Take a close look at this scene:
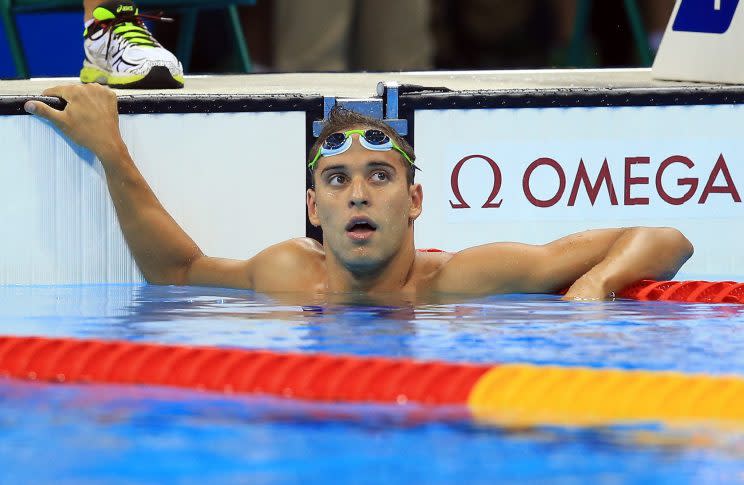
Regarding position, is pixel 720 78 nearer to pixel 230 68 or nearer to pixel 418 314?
pixel 418 314

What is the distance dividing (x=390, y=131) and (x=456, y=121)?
489 mm

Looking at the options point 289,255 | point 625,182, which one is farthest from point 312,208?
point 625,182

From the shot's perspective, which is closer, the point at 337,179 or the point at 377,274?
the point at 337,179

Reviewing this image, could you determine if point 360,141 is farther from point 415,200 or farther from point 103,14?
point 103,14

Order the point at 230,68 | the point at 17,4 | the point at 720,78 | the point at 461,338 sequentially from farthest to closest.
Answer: the point at 230,68, the point at 17,4, the point at 720,78, the point at 461,338

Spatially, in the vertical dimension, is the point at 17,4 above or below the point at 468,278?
above

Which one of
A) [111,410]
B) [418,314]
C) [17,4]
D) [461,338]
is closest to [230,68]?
[17,4]

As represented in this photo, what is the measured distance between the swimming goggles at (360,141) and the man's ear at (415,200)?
128 mm

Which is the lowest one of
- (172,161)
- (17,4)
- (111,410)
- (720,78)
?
(111,410)

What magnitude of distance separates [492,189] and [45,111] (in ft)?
5.17

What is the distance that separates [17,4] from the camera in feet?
20.1

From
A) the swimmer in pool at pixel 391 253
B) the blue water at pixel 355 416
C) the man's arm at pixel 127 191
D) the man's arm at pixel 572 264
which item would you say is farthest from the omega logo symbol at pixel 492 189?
the man's arm at pixel 127 191

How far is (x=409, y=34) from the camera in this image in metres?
7.11

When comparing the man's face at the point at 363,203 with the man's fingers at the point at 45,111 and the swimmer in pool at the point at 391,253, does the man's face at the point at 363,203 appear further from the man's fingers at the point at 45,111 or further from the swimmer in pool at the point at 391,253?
the man's fingers at the point at 45,111
